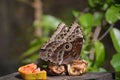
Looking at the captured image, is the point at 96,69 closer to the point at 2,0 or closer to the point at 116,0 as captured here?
the point at 116,0

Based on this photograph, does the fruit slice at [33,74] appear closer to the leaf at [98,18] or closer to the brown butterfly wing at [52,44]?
the brown butterfly wing at [52,44]

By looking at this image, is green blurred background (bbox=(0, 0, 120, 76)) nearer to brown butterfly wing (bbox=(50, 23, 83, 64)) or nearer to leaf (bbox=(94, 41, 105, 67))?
leaf (bbox=(94, 41, 105, 67))

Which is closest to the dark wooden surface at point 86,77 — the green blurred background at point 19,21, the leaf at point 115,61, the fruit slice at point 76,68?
the fruit slice at point 76,68

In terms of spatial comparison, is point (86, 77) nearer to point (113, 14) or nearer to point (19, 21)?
point (113, 14)

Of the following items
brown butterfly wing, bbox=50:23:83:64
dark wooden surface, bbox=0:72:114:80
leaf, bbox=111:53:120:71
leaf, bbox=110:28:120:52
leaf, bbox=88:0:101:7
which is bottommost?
dark wooden surface, bbox=0:72:114:80

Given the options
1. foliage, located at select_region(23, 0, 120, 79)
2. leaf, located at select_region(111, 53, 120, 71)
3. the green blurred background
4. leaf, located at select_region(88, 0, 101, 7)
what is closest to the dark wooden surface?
leaf, located at select_region(111, 53, 120, 71)

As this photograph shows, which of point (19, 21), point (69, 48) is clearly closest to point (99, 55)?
point (69, 48)

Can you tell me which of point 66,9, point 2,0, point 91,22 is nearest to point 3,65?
point 66,9

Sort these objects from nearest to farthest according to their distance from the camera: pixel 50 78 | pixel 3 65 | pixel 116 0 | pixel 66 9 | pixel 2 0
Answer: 1. pixel 50 78
2. pixel 116 0
3. pixel 3 65
4. pixel 66 9
5. pixel 2 0

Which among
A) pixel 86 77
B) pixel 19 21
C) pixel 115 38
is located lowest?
pixel 86 77
